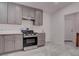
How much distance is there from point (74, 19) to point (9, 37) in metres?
5.40

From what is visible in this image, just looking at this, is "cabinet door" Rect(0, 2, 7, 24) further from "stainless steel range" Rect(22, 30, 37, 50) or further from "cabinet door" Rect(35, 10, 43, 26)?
"cabinet door" Rect(35, 10, 43, 26)

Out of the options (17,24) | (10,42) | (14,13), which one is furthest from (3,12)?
(10,42)

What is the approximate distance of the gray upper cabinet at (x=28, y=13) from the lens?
16.7 feet

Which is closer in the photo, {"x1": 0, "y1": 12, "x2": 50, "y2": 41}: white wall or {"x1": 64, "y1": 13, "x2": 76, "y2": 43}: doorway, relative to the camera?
{"x1": 0, "y1": 12, "x2": 50, "y2": 41}: white wall

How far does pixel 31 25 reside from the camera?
18.8ft

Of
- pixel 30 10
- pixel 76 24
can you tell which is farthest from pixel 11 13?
pixel 76 24

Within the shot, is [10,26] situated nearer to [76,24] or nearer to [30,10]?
[30,10]

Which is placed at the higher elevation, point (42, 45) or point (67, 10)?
point (67, 10)

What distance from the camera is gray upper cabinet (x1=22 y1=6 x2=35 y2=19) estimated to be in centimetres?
510

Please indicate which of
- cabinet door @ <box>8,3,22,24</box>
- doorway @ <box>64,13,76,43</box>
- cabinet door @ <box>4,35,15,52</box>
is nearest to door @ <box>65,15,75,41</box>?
doorway @ <box>64,13,76,43</box>

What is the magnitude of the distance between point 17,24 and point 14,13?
535mm

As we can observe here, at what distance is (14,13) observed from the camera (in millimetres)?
4621

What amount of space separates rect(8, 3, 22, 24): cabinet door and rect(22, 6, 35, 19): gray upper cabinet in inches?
10.9

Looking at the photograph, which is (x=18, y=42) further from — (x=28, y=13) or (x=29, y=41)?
(x=28, y=13)
